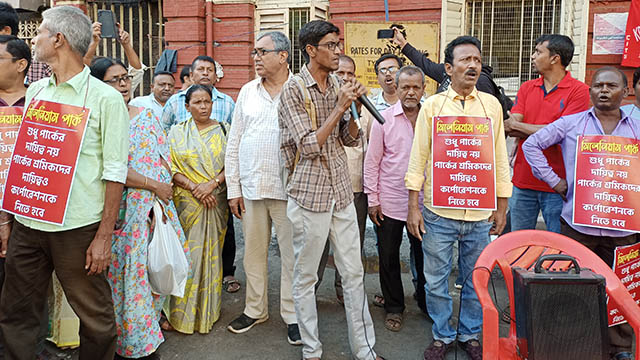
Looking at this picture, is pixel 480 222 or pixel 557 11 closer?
pixel 480 222

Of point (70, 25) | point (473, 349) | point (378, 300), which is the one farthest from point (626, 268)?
point (70, 25)

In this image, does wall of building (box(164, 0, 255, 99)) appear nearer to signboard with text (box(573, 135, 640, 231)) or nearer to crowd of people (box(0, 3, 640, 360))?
crowd of people (box(0, 3, 640, 360))

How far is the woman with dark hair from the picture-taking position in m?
3.03

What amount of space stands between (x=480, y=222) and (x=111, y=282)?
90.4 inches

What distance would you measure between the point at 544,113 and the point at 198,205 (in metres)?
2.68

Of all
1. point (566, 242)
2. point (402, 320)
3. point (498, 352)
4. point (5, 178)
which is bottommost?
point (402, 320)

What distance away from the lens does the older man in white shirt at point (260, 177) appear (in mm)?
3350

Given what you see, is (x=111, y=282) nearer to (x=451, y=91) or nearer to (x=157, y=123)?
(x=157, y=123)

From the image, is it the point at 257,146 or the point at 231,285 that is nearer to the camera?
the point at 257,146

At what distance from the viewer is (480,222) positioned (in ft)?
9.96

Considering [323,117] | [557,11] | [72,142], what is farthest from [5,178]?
[557,11]

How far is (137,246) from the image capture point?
3047mm

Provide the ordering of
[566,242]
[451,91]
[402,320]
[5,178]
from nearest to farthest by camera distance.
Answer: [566,242], [5,178], [451,91], [402,320]

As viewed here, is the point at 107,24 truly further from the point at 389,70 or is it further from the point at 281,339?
the point at 281,339
